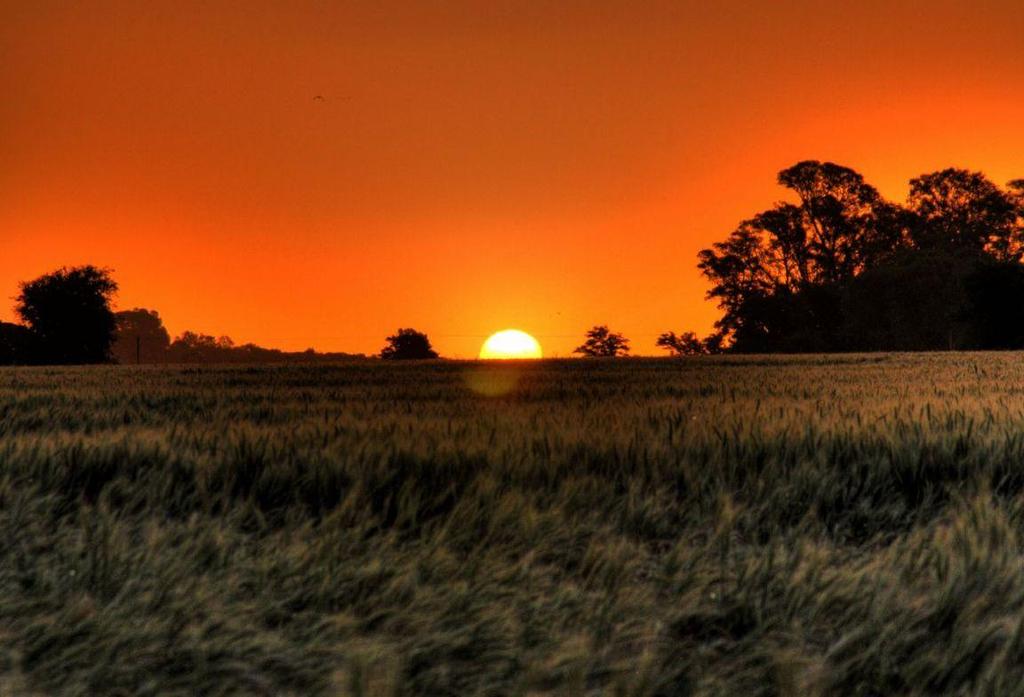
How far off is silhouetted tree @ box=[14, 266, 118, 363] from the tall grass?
3297 inches

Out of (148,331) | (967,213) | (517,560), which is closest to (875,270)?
(967,213)

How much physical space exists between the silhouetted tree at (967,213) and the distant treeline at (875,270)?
6 centimetres

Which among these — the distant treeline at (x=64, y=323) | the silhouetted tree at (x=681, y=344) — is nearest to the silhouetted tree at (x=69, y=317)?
the distant treeline at (x=64, y=323)

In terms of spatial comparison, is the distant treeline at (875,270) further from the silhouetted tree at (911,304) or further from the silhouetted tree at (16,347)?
the silhouetted tree at (16,347)

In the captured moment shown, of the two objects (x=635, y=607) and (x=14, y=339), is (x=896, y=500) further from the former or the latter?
(x=14, y=339)

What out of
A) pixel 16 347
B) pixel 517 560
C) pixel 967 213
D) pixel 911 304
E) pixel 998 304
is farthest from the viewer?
pixel 16 347

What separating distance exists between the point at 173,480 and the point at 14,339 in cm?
8646

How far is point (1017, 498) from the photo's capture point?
5660 millimetres

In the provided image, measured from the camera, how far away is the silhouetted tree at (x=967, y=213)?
70.1m

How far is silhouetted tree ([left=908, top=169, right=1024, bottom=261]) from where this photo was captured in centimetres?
7006

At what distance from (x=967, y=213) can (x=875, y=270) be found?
14.8 m

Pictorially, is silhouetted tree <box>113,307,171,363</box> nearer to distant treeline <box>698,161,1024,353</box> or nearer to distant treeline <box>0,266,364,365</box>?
distant treeline <box>0,266,364,365</box>

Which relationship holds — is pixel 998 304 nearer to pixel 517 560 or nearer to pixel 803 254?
pixel 803 254

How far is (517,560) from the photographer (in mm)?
4418
